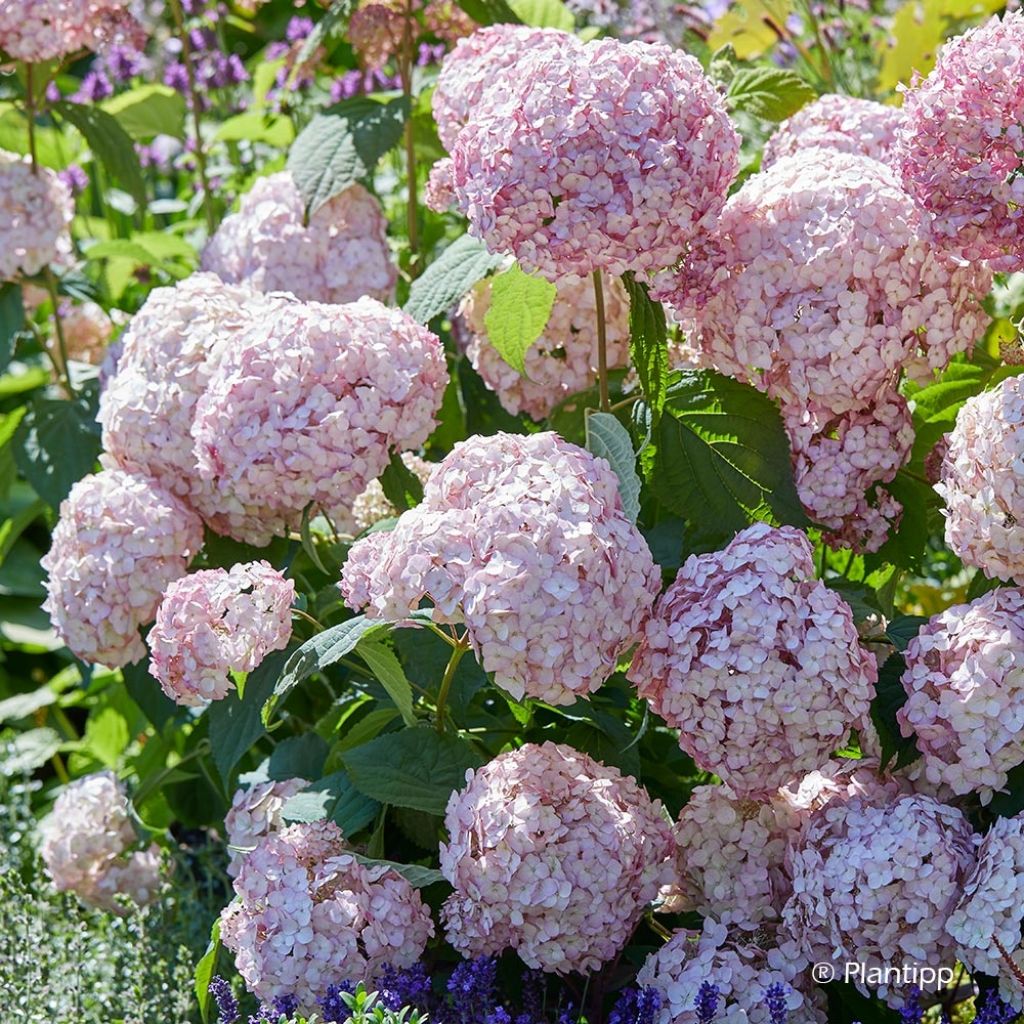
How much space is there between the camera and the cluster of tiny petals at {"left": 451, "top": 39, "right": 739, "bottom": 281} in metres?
1.71

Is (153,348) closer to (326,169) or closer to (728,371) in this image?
(326,169)

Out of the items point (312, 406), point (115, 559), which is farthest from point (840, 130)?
point (115, 559)

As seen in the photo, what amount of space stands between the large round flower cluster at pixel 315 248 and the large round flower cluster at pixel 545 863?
110 centimetres

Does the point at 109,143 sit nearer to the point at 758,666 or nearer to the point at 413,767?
the point at 413,767

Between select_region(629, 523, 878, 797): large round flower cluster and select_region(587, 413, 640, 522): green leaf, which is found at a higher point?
select_region(587, 413, 640, 522): green leaf

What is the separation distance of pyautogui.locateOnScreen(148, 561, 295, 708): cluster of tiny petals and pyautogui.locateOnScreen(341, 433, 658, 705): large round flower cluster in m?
0.16

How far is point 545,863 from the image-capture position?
68.2 inches

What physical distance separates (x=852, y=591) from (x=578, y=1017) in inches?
26.1

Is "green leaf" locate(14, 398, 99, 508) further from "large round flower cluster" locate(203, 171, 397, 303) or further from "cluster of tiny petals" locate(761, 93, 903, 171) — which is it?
"cluster of tiny petals" locate(761, 93, 903, 171)

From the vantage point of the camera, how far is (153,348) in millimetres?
2197

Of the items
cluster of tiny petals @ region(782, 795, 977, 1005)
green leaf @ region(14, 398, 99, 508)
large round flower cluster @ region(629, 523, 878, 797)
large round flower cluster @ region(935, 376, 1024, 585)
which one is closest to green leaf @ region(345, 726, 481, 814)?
large round flower cluster @ region(629, 523, 878, 797)

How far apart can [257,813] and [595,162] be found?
1.03 meters

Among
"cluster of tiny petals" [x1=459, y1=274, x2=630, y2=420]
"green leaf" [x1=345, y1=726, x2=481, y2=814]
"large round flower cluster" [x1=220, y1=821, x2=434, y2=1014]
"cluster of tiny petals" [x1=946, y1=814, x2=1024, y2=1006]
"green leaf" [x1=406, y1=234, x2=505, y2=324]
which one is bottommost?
"large round flower cluster" [x1=220, y1=821, x2=434, y2=1014]

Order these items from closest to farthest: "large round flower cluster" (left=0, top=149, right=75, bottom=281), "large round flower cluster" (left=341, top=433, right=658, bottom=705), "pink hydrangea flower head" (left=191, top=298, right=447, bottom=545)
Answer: "large round flower cluster" (left=341, top=433, right=658, bottom=705) < "pink hydrangea flower head" (left=191, top=298, right=447, bottom=545) < "large round flower cluster" (left=0, top=149, right=75, bottom=281)
